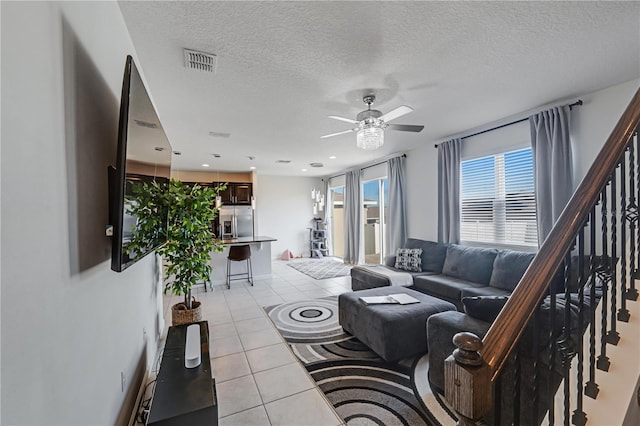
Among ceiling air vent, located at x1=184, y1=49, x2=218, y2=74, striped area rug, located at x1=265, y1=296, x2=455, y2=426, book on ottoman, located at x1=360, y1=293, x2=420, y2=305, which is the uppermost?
ceiling air vent, located at x1=184, y1=49, x2=218, y2=74

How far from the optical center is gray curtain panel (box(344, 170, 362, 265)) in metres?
7.26

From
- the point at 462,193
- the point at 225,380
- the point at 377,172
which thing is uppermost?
the point at 377,172

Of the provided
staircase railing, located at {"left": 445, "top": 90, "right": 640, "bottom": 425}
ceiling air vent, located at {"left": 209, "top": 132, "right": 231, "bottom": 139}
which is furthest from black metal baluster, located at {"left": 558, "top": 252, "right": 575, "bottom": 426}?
ceiling air vent, located at {"left": 209, "top": 132, "right": 231, "bottom": 139}

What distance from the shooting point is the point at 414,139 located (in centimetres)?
467

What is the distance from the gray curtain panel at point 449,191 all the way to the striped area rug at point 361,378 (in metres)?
2.39

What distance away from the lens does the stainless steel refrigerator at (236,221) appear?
761 cm

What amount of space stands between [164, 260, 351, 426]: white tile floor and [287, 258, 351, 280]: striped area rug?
1.54 metres

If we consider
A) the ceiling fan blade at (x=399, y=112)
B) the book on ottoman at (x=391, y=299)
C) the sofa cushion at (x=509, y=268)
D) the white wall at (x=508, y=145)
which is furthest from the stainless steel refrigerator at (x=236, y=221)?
the sofa cushion at (x=509, y=268)

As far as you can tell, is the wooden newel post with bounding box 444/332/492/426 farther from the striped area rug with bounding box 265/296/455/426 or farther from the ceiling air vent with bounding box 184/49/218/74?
the ceiling air vent with bounding box 184/49/218/74

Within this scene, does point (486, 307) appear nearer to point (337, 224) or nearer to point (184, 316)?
point (184, 316)

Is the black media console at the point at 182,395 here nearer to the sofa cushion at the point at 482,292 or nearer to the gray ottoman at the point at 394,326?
the gray ottoman at the point at 394,326

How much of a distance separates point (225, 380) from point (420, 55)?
317 cm

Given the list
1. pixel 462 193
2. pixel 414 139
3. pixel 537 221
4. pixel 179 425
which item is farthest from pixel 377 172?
pixel 179 425

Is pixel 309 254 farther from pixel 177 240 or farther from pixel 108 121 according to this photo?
pixel 108 121
